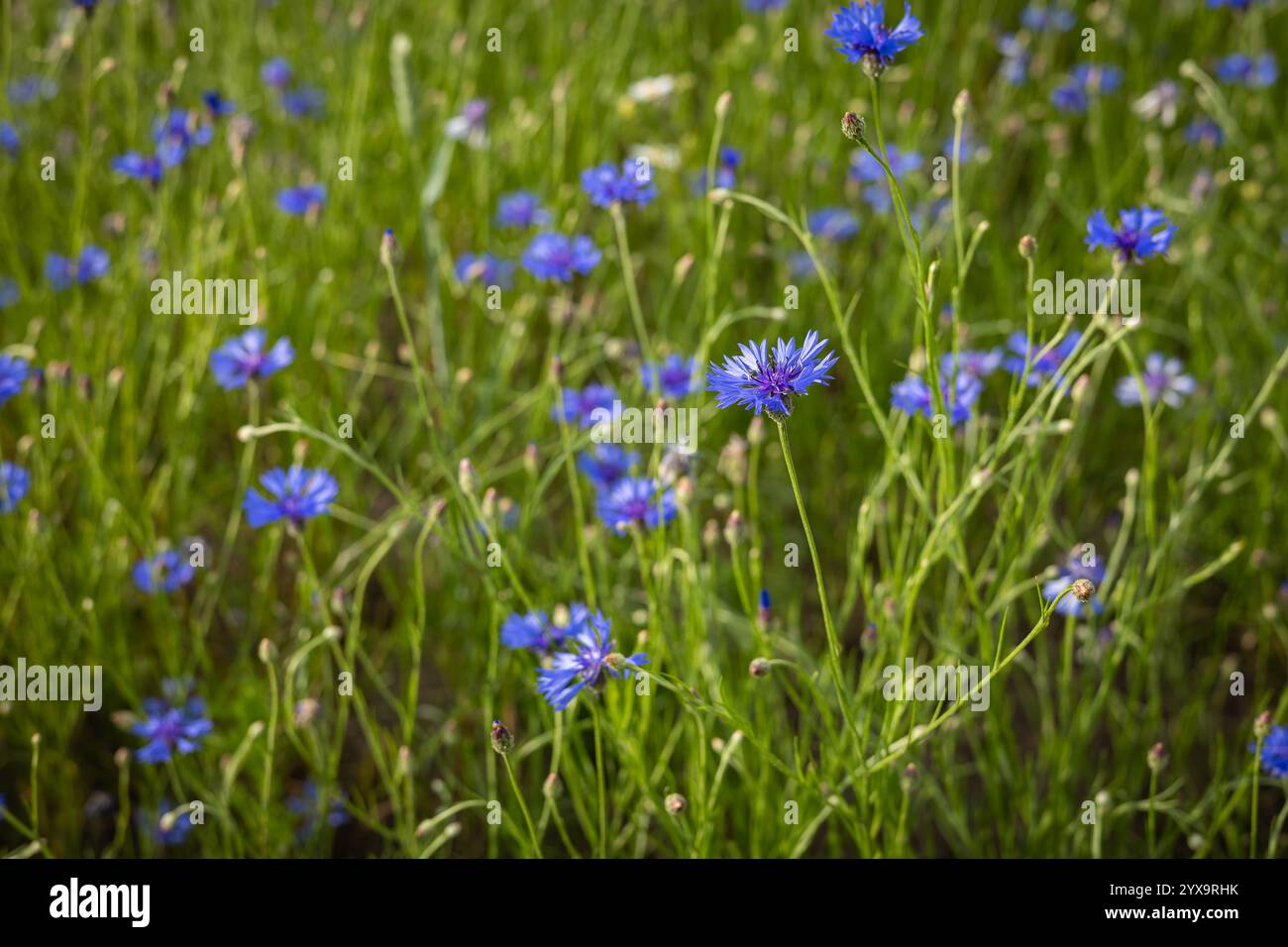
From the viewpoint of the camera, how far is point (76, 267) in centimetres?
222

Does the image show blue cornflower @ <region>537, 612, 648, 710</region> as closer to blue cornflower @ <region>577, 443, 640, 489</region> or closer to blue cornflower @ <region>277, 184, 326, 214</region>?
blue cornflower @ <region>577, 443, 640, 489</region>

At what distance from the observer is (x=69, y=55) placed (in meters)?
3.09

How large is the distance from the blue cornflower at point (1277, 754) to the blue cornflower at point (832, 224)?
121cm

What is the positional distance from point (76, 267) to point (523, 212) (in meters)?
0.85

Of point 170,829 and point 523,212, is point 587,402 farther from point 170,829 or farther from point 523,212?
point 170,829

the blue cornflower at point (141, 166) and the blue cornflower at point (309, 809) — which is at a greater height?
the blue cornflower at point (141, 166)

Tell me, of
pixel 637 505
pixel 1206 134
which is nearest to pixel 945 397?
pixel 637 505

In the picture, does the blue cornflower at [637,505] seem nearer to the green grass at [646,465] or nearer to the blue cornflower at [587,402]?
the green grass at [646,465]

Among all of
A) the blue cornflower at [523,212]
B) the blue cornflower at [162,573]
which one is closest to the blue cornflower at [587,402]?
the blue cornflower at [523,212]

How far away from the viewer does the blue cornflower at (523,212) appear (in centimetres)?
241

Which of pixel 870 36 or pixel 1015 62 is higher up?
pixel 1015 62

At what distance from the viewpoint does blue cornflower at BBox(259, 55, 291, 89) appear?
2.83 meters
